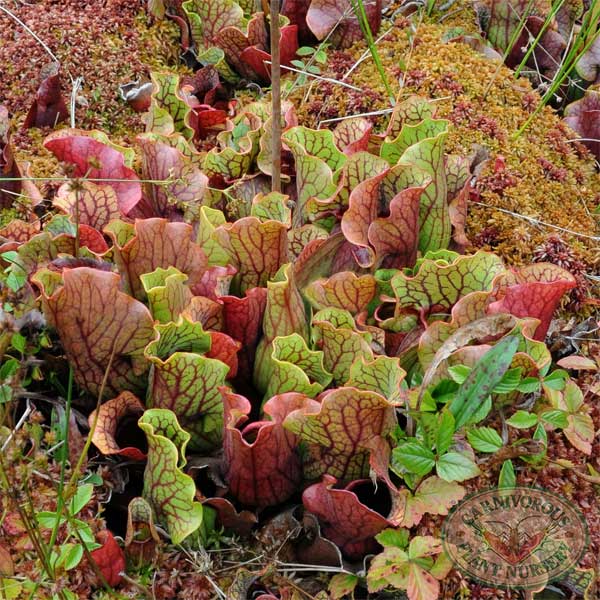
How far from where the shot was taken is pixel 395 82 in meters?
2.57

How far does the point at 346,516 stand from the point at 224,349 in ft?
1.50

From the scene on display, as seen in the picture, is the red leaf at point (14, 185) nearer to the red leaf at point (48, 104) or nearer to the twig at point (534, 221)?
the red leaf at point (48, 104)

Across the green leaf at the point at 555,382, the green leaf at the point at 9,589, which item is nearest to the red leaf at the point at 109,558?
the green leaf at the point at 9,589

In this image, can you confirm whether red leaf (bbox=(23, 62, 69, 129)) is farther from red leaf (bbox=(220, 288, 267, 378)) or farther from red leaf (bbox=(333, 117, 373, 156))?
red leaf (bbox=(220, 288, 267, 378))

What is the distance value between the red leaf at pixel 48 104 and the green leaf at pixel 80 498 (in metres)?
1.39

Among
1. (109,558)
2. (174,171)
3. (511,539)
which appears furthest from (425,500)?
(174,171)

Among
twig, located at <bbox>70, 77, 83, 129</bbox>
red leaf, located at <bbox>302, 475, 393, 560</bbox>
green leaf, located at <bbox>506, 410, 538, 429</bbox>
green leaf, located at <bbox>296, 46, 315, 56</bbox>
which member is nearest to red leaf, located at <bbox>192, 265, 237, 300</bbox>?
red leaf, located at <bbox>302, 475, 393, 560</bbox>

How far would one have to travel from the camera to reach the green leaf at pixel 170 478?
1.50 m

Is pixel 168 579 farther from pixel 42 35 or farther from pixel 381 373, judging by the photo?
pixel 42 35

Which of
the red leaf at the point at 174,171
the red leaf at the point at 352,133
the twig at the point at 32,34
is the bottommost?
the red leaf at the point at 174,171

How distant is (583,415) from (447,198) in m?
0.72

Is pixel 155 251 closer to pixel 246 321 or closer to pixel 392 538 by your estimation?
pixel 246 321

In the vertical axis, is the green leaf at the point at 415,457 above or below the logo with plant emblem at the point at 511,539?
above

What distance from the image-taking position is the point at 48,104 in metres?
2.44
